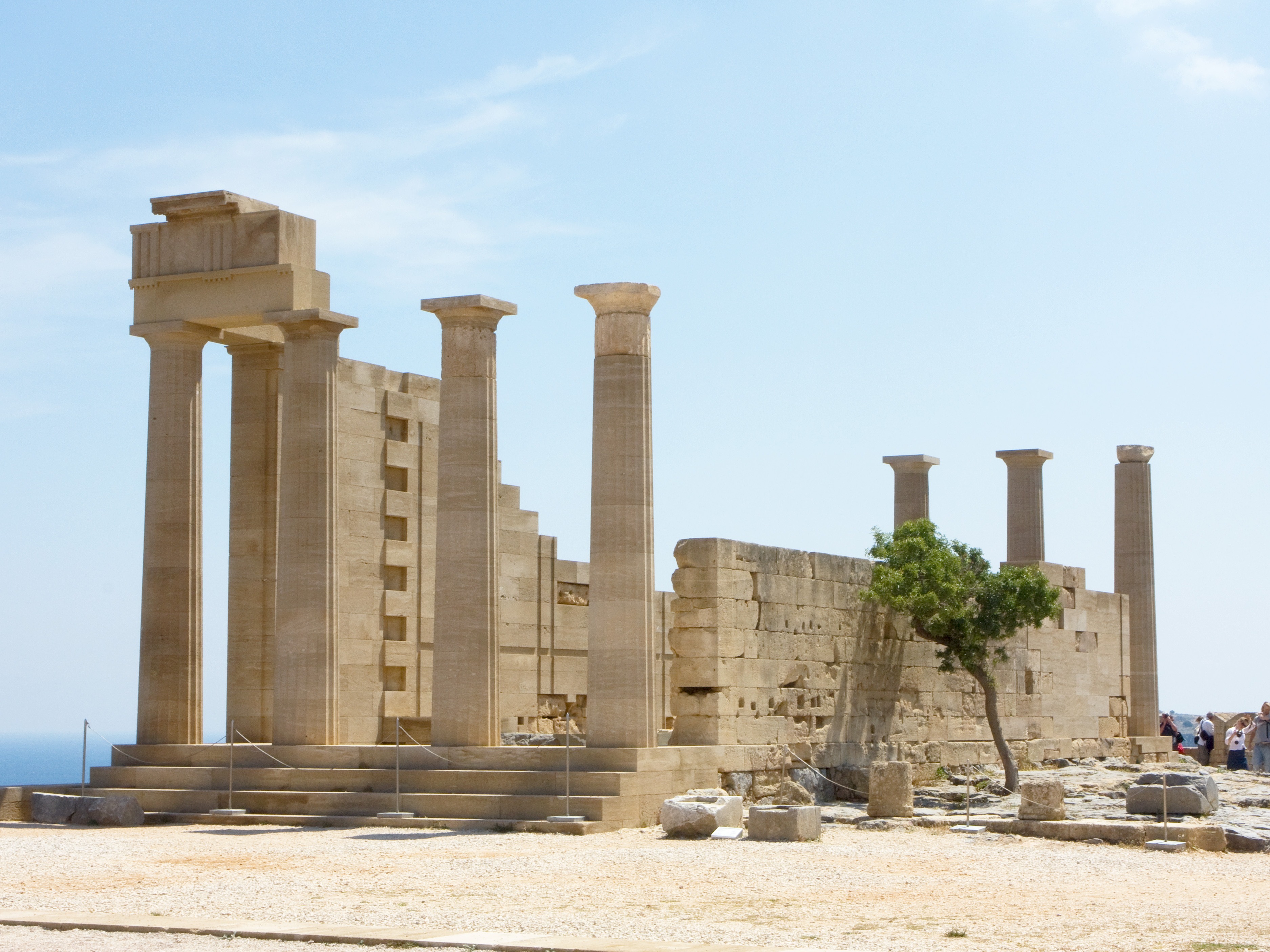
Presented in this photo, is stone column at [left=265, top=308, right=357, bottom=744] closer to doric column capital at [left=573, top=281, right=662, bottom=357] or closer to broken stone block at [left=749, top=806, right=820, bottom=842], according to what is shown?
doric column capital at [left=573, top=281, right=662, bottom=357]

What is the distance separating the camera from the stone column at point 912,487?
122 ft

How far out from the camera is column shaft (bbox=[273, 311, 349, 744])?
81.5 ft

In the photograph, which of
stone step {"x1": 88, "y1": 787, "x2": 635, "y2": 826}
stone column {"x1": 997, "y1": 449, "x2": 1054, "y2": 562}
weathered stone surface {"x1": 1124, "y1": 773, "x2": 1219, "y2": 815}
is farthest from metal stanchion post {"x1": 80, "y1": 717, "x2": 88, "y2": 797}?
stone column {"x1": 997, "y1": 449, "x2": 1054, "y2": 562}

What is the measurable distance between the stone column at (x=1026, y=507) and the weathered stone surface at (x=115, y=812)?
2073 centimetres

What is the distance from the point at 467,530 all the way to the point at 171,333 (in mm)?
5988

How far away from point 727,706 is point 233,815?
684 centimetres

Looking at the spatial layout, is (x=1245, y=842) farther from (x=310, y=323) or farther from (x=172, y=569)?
(x=172, y=569)

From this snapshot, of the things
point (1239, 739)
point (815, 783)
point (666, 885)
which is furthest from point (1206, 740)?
point (666, 885)

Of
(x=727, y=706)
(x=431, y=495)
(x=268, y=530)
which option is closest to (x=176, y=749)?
(x=268, y=530)

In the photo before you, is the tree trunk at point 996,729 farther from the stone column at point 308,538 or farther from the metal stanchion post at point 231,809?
the metal stanchion post at point 231,809

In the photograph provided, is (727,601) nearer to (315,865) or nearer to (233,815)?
(233,815)

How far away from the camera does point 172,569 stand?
2609cm

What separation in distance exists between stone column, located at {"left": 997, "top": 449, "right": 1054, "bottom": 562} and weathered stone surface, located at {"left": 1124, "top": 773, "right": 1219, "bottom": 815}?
1575 centimetres

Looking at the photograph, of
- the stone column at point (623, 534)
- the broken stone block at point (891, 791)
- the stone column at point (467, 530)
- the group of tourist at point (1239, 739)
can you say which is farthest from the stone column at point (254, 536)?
the group of tourist at point (1239, 739)
